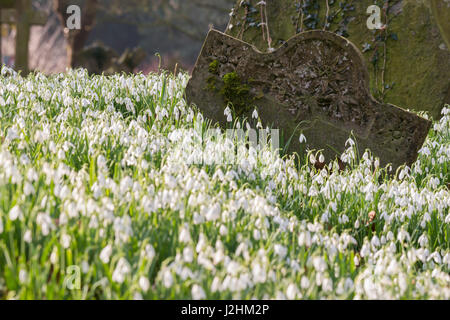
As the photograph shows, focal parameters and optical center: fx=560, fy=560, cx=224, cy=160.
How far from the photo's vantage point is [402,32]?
819cm

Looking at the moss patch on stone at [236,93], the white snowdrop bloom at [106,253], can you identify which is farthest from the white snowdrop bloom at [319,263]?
the moss patch on stone at [236,93]

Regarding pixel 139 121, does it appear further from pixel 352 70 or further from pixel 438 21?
pixel 438 21

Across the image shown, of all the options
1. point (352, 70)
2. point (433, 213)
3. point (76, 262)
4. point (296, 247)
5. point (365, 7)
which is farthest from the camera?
point (365, 7)

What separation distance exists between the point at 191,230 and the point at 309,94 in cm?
313

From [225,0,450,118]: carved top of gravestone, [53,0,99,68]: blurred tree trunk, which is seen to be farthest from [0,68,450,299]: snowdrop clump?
[53,0,99,68]: blurred tree trunk

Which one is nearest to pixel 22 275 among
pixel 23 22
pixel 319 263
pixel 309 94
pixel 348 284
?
pixel 319 263

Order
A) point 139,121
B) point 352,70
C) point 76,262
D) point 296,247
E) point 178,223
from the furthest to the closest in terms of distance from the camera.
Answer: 1. point 352,70
2. point 139,121
3. point 296,247
4. point 178,223
5. point 76,262

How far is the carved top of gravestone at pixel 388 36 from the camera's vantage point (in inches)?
316

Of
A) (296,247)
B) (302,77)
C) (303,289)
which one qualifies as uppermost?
(302,77)

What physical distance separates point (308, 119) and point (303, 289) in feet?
10.9

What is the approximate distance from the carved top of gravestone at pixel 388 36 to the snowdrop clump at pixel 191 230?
11.1 feet

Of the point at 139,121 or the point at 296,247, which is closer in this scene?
the point at 296,247

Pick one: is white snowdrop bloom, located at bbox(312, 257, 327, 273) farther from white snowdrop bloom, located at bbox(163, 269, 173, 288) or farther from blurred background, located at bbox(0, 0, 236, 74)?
blurred background, located at bbox(0, 0, 236, 74)

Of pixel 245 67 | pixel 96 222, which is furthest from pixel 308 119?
pixel 96 222
